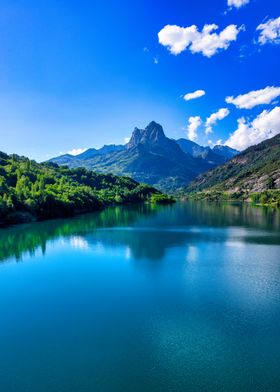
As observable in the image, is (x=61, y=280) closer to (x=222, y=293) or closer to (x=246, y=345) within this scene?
(x=222, y=293)

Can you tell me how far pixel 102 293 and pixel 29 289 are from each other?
370 inches

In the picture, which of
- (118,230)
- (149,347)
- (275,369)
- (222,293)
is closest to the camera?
(275,369)

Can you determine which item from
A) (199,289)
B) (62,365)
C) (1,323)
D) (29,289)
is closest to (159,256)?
(199,289)

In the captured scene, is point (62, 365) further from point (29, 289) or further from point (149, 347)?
point (29, 289)

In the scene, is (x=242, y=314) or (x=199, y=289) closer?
(x=242, y=314)

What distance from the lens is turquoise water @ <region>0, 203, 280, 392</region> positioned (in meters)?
19.6

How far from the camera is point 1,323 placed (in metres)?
27.7

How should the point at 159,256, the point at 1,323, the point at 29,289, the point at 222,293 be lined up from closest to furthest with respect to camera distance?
the point at 1,323 < the point at 222,293 < the point at 29,289 < the point at 159,256

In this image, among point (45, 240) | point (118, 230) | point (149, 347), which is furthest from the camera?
point (118, 230)

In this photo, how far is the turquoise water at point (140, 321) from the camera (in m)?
19.6

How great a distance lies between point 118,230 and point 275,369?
67741 mm

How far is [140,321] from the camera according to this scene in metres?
27.5

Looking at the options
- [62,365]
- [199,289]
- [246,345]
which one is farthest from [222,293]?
[62,365]

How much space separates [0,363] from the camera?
21344mm
